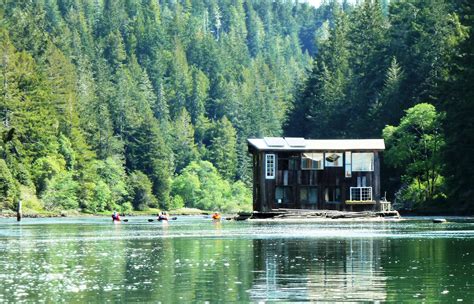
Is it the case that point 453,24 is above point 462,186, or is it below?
above

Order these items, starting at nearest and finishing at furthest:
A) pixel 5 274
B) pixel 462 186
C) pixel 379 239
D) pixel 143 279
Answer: pixel 143 279
pixel 5 274
pixel 379 239
pixel 462 186

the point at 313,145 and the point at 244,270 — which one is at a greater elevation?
the point at 313,145

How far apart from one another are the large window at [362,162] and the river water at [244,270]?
1945 inches

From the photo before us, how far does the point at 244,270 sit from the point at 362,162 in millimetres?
76738

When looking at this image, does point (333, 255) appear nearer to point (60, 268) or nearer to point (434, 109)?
point (60, 268)

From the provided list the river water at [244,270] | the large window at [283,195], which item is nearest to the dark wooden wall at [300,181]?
the large window at [283,195]

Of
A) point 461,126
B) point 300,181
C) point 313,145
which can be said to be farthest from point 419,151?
point 300,181

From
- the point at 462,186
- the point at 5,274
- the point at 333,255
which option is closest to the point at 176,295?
the point at 5,274

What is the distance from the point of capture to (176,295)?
3759 cm

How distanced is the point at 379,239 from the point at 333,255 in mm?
15287

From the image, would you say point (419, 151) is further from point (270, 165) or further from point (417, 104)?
point (270, 165)

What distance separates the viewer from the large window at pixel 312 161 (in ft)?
403

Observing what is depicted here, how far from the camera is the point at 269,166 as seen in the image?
122500 millimetres

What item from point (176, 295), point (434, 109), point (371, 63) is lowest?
point (176, 295)
